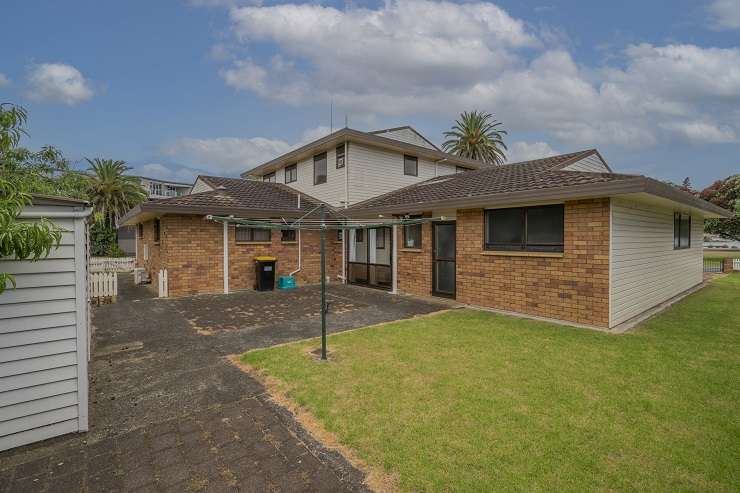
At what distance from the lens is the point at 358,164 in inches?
551

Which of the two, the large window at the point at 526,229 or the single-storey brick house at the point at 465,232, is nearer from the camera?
the single-storey brick house at the point at 465,232

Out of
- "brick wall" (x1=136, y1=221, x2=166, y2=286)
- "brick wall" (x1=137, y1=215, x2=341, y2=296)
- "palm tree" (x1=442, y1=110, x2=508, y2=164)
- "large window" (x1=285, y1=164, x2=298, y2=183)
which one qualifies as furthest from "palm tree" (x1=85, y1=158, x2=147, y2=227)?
"palm tree" (x1=442, y1=110, x2=508, y2=164)

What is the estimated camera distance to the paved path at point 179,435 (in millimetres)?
2596

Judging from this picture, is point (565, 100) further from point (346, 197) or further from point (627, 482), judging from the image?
point (627, 482)

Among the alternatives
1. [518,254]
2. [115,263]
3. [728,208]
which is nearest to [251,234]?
[518,254]

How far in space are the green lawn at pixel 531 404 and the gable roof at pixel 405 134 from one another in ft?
40.1

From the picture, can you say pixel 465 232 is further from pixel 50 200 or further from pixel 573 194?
pixel 50 200

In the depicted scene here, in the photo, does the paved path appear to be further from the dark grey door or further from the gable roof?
the gable roof

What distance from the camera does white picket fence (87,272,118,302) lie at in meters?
9.80

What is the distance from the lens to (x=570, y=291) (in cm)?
726

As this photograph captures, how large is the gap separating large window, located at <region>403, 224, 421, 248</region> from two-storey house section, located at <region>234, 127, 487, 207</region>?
341 centimetres

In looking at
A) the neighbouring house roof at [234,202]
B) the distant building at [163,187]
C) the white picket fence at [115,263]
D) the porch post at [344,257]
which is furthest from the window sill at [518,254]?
the distant building at [163,187]

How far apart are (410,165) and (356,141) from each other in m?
3.28

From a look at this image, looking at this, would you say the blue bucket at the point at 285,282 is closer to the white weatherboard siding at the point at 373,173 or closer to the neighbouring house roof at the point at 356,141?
the white weatherboard siding at the point at 373,173
